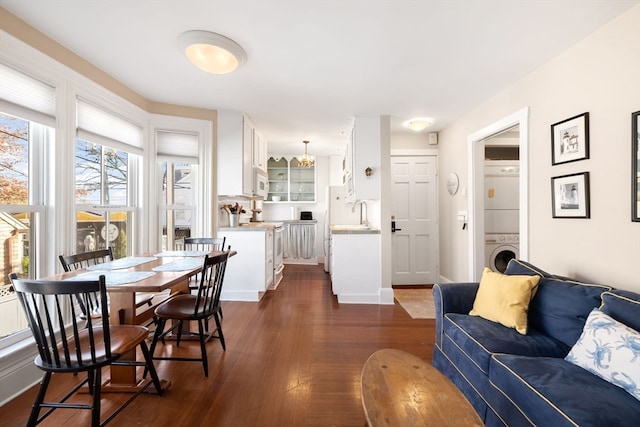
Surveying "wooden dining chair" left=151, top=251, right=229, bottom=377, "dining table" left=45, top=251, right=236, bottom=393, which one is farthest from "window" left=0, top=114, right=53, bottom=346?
"wooden dining chair" left=151, top=251, right=229, bottom=377

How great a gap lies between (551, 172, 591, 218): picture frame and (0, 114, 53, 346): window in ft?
13.6

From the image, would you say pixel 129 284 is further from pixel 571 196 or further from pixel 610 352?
pixel 571 196

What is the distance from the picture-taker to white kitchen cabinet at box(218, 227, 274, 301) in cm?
370

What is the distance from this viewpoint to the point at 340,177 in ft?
21.1

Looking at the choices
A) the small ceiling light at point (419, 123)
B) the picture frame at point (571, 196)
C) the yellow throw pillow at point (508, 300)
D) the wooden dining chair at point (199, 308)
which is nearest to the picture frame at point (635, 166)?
the picture frame at point (571, 196)

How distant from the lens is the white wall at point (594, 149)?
1.78 m

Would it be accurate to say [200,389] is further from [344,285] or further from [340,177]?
[340,177]

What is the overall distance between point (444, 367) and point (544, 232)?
1.53 metres

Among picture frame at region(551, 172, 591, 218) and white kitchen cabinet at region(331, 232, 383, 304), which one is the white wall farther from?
white kitchen cabinet at region(331, 232, 383, 304)

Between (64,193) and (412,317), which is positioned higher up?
(64,193)

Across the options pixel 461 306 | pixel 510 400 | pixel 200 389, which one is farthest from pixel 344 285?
pixel 510 400

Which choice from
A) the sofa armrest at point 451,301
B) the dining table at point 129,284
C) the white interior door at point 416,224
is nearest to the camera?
the dining table at point 129,284

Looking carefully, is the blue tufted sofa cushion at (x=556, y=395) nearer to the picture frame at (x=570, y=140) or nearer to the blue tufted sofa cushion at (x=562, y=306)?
the blue tufted sofa cushion at (x=562, y=306)

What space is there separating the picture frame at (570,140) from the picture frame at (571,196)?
0.48ft
